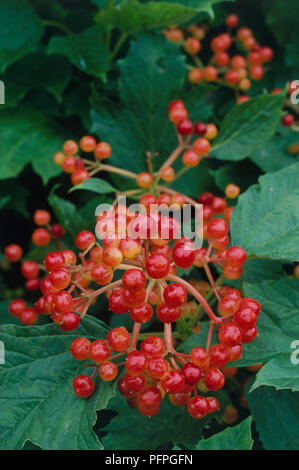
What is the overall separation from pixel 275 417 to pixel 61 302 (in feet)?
1.60

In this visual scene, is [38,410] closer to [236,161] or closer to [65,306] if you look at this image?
[65,306]

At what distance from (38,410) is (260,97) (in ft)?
2.64

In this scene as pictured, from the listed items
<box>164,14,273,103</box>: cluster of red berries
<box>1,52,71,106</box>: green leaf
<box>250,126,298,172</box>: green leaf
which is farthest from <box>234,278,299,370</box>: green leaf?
<box>1,52,71,106</box>: green leaf

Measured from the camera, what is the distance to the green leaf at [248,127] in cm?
108

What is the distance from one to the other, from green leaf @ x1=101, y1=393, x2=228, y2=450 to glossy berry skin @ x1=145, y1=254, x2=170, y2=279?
358mm

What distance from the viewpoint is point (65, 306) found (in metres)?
0.76

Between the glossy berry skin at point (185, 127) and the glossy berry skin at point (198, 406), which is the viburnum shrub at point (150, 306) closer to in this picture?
the glossy berry skin at point (198, 406)

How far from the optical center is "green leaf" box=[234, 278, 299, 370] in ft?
2.66

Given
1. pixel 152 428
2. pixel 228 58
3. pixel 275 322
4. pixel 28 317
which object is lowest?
pixel 152 428

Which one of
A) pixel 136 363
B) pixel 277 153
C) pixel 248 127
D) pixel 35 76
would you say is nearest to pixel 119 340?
pixel 136 363

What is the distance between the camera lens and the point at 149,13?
3.71 ft

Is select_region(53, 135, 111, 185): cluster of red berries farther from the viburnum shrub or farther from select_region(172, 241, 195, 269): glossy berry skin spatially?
select_region(172, 241, 195, 269): glossy berry skin

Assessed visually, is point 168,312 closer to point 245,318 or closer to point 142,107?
point 245,318
